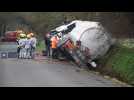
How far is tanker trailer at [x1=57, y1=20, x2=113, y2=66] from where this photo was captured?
8609mm

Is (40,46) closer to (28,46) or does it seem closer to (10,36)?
(28,46)

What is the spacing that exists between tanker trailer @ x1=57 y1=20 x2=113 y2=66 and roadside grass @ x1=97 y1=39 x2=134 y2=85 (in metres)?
0.11

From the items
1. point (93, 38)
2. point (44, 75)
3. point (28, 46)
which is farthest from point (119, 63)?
point (28, 46)

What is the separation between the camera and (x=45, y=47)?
8.64m

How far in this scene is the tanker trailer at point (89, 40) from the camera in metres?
8.61

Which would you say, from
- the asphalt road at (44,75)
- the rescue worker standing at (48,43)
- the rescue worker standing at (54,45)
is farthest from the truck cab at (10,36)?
the rescue worker standing at (54,45)

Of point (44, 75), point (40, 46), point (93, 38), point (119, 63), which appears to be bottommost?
point (44, 75)

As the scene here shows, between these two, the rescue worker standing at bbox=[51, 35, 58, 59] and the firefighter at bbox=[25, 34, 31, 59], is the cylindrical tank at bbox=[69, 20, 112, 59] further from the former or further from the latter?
A: the firefighter at bbox=[25, 34, 31, 59]

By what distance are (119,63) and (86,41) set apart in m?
0.60

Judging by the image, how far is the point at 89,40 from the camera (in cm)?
865

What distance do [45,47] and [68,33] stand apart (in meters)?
0.41

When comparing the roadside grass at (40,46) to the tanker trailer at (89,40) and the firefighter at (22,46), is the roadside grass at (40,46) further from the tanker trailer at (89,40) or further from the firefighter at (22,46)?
the tanker trailer at (89,40)
